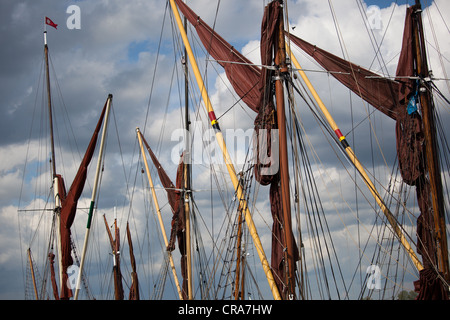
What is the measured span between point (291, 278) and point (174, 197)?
21468 mm

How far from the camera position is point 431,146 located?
1245 inches

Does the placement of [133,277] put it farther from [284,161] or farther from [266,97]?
[284,161]

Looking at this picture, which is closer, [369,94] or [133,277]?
[369,94]

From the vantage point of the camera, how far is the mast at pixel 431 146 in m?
30.1

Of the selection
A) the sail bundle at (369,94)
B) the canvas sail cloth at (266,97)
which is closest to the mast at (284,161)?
the canvas sail cloth at (266,97)

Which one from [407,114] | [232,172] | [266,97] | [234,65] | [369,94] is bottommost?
[232,172]

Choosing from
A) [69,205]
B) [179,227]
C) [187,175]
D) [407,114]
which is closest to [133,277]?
[179,227]

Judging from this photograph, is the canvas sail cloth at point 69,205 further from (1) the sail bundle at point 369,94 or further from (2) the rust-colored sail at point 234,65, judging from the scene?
(1) the sail bundle at point 369,94

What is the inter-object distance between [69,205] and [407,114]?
18.6 metres

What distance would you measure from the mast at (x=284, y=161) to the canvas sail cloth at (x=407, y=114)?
5.27 feet

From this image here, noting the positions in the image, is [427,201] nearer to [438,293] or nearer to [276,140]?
[438,293]

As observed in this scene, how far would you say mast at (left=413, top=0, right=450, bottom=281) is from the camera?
30141 mm

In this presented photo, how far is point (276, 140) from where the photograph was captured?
27.4m
